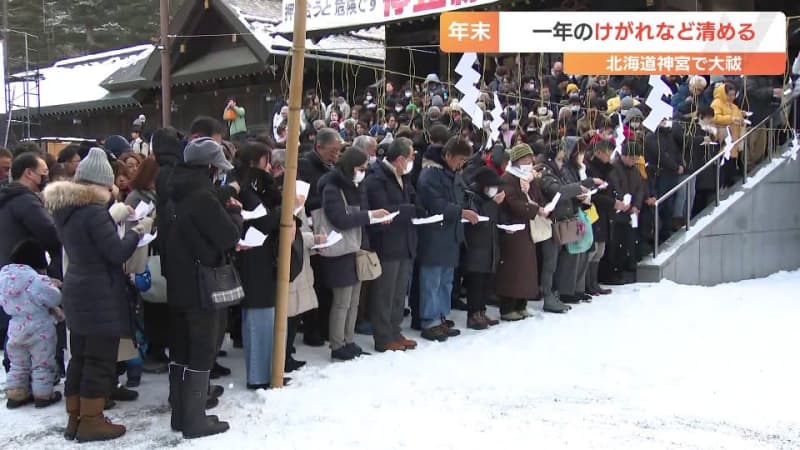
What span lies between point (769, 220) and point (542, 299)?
4.90m

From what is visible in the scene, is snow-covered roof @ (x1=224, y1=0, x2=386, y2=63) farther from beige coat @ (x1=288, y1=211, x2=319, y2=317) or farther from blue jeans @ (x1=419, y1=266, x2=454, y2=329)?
beige coat @ (x1=288, y1=211, x2=319, y2=317)

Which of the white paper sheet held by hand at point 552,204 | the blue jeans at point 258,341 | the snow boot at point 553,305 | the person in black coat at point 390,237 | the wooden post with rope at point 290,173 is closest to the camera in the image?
the wooden post with rope at point 290,173

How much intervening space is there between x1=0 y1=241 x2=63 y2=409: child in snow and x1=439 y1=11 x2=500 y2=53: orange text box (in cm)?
771

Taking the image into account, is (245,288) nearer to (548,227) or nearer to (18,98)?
(548,227)

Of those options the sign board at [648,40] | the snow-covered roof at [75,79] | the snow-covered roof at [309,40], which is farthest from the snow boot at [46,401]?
the snow-covered roof at [75,79]

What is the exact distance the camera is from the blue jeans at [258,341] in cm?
491

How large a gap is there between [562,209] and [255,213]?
3841 millimetres

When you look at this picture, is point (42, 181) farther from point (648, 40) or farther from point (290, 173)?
point (648, 40)

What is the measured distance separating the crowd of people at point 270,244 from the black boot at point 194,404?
0.04ft

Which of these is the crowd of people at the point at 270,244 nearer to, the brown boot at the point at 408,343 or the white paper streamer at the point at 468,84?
the brown boot at the point at 408,343

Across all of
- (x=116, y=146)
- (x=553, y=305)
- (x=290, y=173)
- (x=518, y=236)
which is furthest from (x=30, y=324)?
(x=553, y=305)

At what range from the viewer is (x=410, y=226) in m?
6.09

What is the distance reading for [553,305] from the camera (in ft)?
24.8

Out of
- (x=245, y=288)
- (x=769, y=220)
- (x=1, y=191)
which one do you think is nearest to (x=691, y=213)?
(x=769, y=220)
